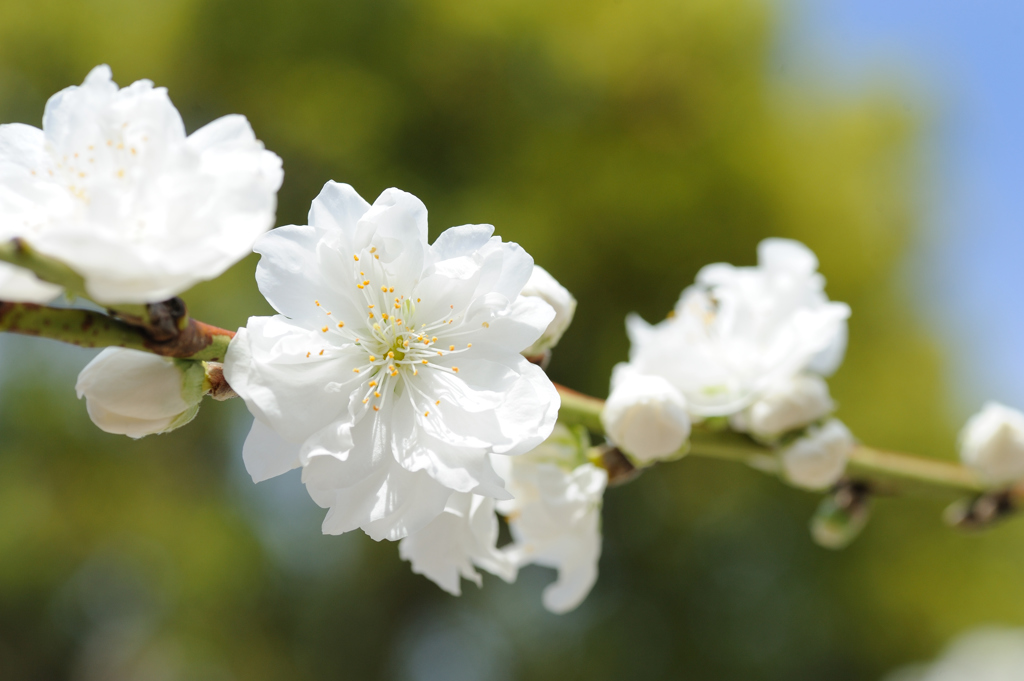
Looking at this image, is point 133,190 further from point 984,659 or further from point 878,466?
point 984,659

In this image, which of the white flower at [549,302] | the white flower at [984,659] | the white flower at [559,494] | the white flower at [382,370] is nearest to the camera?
the white flower at [382,370]

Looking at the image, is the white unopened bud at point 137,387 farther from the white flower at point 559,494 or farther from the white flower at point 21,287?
the white flower at point 559,494

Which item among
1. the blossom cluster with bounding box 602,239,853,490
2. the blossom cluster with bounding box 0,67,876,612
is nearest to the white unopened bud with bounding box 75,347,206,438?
the blossom cluster with bounding box 0,67,876,612

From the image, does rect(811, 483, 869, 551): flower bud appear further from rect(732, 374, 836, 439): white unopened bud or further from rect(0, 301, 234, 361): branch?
rect(0, 301, 234, 361): branch

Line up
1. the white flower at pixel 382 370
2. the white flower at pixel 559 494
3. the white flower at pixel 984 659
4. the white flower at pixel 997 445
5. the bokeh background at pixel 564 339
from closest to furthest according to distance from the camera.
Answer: the white flower at pixel 382 370
the white flower at pixel 559 494
the white flower at pixel 997 445
the white flower at pixel 984 659
the bokeh background at pixel 564 339

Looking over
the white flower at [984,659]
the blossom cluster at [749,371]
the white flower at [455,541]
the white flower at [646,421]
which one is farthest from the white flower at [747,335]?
the white flower at [984,659]

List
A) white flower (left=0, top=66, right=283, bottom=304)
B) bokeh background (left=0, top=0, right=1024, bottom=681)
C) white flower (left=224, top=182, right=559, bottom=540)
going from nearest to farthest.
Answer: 1. white flower (left=0, top=66, right=283, bottom=304)
2. white flower (left=224, top=182, right=559, bottom=540)
3. bokeh background (left=0, top=0, right=1024, bottom=681)

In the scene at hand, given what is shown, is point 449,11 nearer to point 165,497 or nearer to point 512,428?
point 165,497
